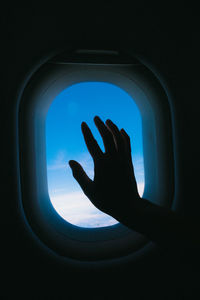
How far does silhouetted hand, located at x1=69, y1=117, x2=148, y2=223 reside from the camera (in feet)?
1.74

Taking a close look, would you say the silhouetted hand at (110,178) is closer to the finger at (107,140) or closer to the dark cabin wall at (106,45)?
the finger at (107,140)

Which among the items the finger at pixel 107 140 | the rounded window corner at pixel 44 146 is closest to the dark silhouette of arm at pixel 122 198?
the finger at pixel 107 140

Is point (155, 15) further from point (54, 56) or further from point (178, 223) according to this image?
point (178, 223)

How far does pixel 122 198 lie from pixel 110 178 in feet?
0.21

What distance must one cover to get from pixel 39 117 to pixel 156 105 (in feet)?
1.88

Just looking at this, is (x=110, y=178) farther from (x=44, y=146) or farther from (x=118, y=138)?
(x=44, y=146)

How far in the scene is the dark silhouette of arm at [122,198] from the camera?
1.40 feet

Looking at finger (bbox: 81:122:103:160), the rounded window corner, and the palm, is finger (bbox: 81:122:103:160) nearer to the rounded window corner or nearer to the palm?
the palm

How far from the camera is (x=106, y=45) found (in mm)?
936

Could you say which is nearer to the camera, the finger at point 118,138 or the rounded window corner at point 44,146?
the finger at point 118,138

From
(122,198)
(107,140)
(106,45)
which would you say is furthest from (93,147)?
(106,45)

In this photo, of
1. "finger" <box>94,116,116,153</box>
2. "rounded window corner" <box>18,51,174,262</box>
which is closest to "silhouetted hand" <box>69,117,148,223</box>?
"finger" <box>94,116,116,153</box>

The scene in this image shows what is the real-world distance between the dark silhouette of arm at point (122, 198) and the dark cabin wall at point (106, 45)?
0.47 meters

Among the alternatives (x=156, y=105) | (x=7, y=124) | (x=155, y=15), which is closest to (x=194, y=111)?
(x=156, y=105)
